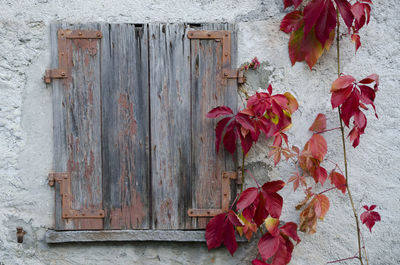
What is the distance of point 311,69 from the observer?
2.05 m

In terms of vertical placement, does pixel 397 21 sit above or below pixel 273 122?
above

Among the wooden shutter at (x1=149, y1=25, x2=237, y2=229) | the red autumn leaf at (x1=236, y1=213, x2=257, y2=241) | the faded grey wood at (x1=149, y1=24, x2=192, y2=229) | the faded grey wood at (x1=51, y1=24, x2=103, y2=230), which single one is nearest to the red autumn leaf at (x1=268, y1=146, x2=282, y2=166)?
the wooden shutter at (x1=149, y1=25, x2=237, y2=229)

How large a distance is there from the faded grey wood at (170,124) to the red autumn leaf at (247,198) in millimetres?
345

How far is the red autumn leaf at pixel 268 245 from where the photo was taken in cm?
192

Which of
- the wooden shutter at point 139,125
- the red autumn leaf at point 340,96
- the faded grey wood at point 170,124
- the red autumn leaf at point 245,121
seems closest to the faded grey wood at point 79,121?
the wooden shutter at point 139,125

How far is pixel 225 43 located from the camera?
79.8 inches

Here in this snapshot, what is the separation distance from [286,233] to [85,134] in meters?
1.26

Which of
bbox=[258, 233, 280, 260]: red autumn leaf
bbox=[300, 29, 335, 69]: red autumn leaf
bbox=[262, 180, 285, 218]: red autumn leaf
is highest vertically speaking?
bbox=[300, 29, 335, 69]: red autumn leaf

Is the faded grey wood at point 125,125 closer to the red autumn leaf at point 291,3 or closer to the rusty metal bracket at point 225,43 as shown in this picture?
the rusty metal bracket at point 225,43

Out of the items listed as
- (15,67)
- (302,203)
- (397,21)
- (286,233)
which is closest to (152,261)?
(286,233)

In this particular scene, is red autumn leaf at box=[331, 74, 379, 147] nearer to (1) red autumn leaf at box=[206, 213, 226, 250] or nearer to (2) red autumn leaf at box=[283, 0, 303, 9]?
(2) red autumn leaf at box=[283, 0, 303, 9]

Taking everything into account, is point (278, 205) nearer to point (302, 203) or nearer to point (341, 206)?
point (302, 203)

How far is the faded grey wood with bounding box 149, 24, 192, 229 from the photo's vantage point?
2035 mm

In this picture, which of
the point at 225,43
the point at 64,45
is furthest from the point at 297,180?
the point at 64,45
